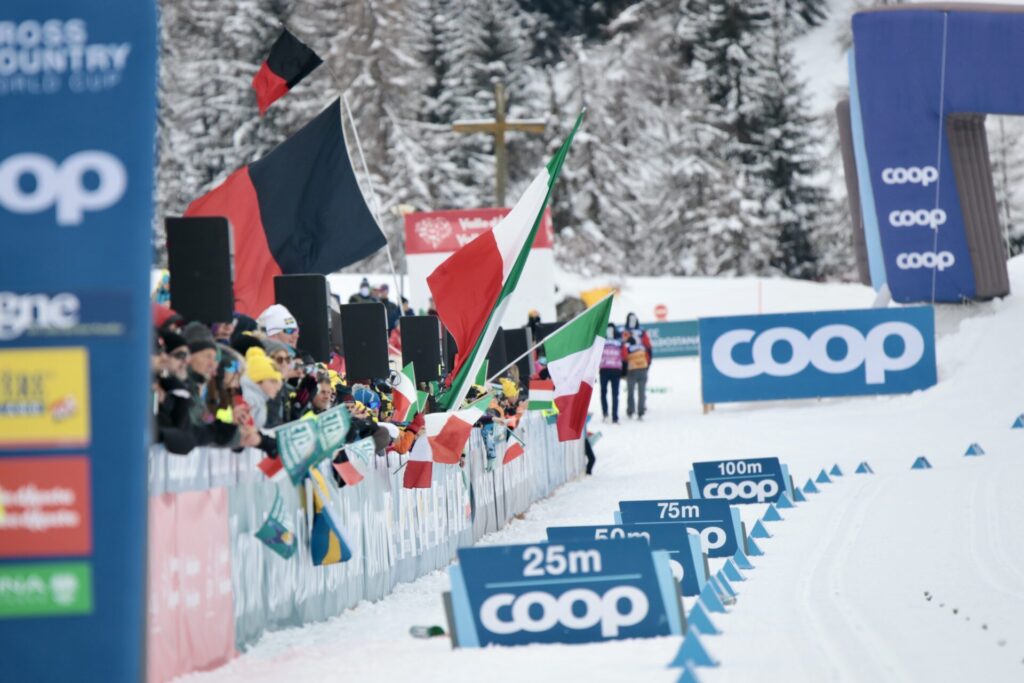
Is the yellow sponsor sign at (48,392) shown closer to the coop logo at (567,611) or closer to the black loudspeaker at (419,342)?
the coop logo at (567,611)

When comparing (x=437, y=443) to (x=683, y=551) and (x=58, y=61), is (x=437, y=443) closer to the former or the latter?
(x=683, y=551)

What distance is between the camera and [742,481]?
47.4ft

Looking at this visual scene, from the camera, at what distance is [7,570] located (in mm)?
4441

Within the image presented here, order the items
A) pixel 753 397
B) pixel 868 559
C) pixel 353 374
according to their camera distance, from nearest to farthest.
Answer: pixel 868 559
pixel 353 374
pixel 753 397

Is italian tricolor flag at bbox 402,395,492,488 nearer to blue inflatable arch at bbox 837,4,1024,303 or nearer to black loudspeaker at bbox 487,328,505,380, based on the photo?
black loudspeaker at bbox 487,328,505,380

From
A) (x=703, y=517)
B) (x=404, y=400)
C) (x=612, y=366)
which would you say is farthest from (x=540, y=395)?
(x=612, y=366)

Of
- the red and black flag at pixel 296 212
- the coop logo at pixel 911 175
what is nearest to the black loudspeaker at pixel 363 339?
the red and black flag at pixel 296 212

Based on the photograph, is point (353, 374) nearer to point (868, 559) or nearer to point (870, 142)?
point (868, 559)

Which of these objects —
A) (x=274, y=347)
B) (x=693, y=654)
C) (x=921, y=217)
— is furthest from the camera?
(x=921, y=217)

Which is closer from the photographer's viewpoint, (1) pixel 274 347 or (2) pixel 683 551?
(1) pixel 274 347

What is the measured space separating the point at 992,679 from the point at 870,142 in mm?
21318

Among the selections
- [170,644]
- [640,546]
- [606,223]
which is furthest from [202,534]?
[606,223]

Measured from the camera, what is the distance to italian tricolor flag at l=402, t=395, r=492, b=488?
10289 mm

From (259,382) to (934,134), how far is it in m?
20.4
